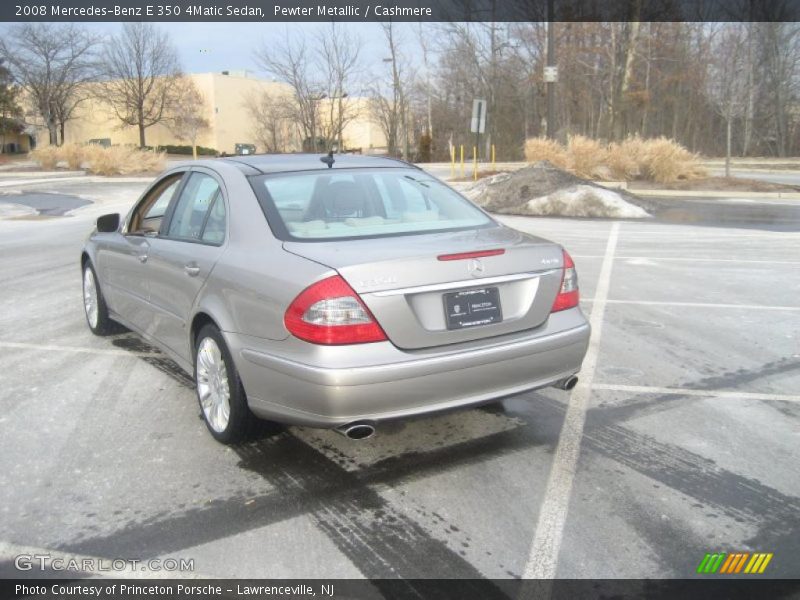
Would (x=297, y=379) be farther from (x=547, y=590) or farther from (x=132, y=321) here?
(x=132, y=321)

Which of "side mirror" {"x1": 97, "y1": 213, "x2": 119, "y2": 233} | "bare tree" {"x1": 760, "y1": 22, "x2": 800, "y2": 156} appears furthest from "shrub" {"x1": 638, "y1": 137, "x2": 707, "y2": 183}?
"bare tree" {"x1": 760, "y1": 22, "x2": 800, "y2": 156}

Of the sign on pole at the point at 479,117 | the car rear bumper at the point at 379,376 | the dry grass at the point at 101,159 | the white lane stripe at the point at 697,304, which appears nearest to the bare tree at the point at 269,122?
the dry grass at the point at 101,159

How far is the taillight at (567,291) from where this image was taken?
393 cm

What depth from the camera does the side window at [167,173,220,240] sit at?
14.5 feet

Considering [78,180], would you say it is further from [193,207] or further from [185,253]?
[185,253]

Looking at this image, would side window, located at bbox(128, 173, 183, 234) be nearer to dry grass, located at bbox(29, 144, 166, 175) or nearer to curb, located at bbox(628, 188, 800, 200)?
curb, located at bbox(628, 188, 800, 200)

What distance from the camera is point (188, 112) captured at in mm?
59375

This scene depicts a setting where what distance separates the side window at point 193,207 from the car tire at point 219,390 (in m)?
→ 0.72

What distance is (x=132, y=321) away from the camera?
5363mm

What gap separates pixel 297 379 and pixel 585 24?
42286mm

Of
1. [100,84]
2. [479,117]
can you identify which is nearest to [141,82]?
[100,84]

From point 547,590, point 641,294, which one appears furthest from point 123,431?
point 641,294

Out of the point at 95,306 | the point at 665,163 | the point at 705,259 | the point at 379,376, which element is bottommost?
the point at 705,259

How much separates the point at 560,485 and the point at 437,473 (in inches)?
24.0
